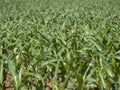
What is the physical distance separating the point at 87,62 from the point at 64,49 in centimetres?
65

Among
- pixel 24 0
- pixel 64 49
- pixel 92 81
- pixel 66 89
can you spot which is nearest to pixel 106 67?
pixel 92 81

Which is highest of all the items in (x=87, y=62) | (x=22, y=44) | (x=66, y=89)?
→ (x=22, y=44)

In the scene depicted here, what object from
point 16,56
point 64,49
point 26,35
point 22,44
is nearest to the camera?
point 16,56

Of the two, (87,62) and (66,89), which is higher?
(87,62)

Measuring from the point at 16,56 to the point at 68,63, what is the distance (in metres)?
0.66

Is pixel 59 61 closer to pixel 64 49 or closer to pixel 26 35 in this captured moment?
pixel 64 49

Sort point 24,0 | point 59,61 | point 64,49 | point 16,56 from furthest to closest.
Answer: point 24,0 < point 64,49 < point 16,56 < point 59,61

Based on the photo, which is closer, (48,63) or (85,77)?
(85,77)

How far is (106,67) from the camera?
147 inches

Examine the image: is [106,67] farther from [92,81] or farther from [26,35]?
[26,35]

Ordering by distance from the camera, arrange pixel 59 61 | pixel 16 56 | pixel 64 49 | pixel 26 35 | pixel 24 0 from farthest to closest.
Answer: pixel 24 0, pixel 26 35, pixel 64 49, pixel 16 56, pixel 59 61

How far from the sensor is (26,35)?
603cm

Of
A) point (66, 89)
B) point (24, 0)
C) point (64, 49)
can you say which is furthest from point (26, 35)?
point (24, 0)

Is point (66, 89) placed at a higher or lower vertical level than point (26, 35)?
lower
